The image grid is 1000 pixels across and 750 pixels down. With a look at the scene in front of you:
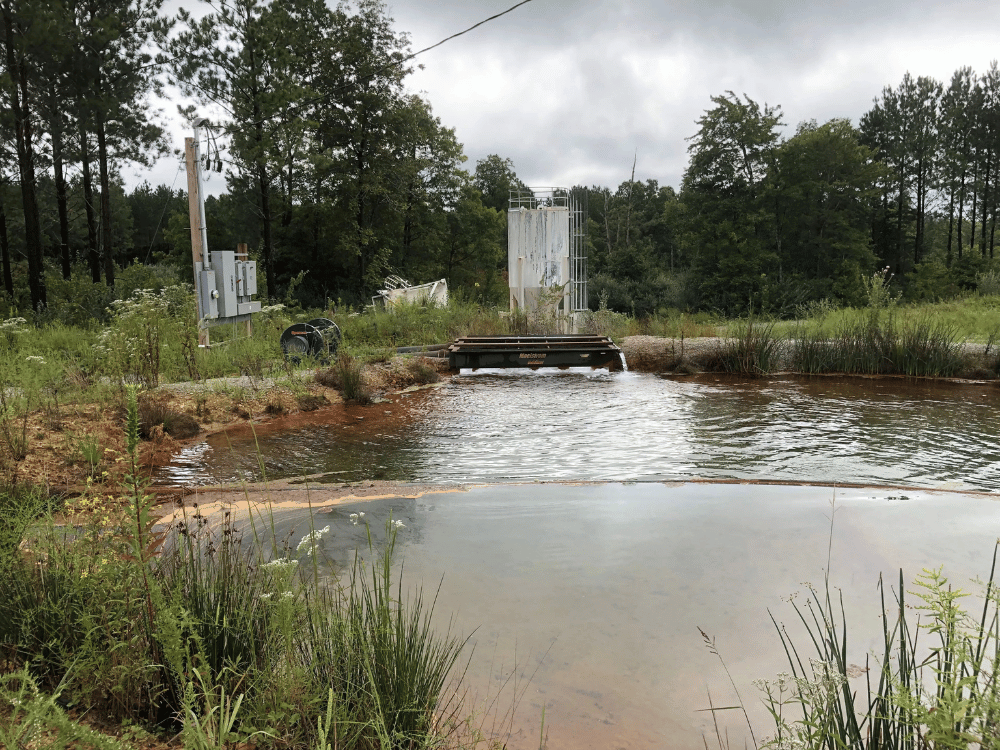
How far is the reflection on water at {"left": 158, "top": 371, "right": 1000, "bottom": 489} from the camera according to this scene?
17.0 ft

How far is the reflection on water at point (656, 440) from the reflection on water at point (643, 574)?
2.37 feet

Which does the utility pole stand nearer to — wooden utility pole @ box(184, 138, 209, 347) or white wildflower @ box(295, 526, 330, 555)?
wooden utility pole @ box(184, 138, 209, 347)

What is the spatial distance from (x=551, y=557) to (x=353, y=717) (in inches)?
66.5

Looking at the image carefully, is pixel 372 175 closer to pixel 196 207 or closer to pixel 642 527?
pixel 196 207

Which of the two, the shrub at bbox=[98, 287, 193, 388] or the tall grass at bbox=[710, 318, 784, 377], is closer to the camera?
the shrub at bbox=[98, 287, 193, 388]

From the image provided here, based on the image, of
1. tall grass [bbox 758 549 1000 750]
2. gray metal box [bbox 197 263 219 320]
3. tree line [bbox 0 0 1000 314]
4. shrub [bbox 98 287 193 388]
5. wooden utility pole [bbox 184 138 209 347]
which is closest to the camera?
tall grass [bbox 758 549 1000 750]

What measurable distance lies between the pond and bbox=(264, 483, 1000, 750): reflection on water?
0.01 meters

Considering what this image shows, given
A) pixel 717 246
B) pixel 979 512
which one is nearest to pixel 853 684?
pixel 979 512

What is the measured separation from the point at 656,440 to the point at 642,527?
250 cm

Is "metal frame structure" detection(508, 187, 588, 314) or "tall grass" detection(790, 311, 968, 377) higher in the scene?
"metal frame structure" detection(508, 187, 588, 314)

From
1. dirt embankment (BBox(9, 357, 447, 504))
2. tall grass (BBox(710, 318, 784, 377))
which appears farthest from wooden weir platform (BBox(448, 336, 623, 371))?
dirt embankment (BBox(9, 357, 447, 504))

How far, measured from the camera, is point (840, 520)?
12.8ft

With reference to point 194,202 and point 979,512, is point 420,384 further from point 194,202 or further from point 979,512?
point 979,512

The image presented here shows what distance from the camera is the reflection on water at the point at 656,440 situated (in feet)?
17.0
